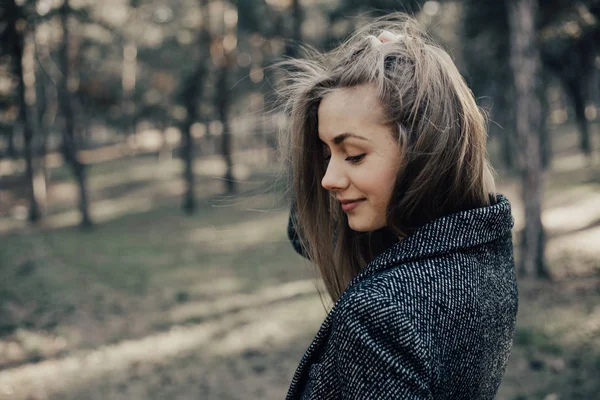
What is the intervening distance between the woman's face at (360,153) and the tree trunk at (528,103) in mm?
7503

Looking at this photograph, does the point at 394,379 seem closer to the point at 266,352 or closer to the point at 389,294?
the point at 389,294

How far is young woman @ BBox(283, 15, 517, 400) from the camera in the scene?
3.50 ft

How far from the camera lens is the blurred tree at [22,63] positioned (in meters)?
16.5

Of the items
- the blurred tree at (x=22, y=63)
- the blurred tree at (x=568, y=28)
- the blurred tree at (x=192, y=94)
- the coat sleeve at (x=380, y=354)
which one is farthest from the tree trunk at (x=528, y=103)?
the blurred tree at (x=22, y=63)

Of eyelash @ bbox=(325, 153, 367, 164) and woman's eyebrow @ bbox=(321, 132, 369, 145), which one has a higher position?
woman's eyebrow @ bbox=(321, 132, 369, 145)

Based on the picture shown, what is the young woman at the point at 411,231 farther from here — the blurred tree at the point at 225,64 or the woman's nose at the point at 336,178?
the blurred tree at the point at 225,64

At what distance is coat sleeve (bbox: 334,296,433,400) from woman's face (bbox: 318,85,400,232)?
1.24ft

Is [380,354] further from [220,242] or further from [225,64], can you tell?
[225,64]

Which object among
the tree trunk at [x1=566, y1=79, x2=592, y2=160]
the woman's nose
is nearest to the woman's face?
the woman's nose

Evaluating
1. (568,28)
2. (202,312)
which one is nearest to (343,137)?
(202,312)

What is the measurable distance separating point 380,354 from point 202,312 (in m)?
7.65

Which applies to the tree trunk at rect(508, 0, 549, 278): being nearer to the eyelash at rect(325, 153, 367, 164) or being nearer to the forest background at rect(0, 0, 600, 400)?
the forest background at rect(0, 0, 600, 400)

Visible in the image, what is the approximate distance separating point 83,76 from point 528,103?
1991 centimetres

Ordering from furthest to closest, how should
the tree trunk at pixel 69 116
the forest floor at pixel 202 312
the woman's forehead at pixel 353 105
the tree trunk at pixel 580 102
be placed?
the tree trunk at pixel 580 102, the tree trunk at pixel 69 116, the forest floor at pixel 202 312, the woman's forehead at pixel 353 105
